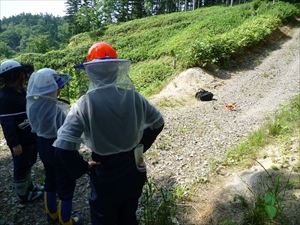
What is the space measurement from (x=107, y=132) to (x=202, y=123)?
179 inches

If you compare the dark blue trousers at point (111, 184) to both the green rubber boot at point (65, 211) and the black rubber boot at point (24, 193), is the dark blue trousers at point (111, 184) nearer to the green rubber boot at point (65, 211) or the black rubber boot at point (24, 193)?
the green rubber boot at point (65, 211)

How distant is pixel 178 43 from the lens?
1978 cm

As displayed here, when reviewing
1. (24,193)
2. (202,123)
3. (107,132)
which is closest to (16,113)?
(24,193)

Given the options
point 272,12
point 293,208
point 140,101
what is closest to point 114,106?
point 140,101

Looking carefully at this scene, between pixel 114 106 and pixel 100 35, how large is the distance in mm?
41574

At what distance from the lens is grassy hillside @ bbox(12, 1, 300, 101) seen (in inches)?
400

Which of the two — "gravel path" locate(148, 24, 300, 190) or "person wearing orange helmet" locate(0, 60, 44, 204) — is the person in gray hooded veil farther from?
"gravel path" locate(148, 24, 300, 190)

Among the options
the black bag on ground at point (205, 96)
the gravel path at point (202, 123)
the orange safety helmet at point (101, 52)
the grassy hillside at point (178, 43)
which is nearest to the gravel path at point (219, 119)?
the gravel path at point (202, 123)

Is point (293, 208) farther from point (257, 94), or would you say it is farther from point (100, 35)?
point (100, 35)

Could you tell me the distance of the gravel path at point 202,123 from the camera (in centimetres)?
347

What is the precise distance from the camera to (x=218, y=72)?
32.5 feet

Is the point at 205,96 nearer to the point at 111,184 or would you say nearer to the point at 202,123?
the point at 202,123

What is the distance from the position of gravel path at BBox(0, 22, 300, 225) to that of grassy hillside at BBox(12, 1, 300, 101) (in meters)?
1.02

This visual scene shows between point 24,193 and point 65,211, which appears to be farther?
point 24,193
